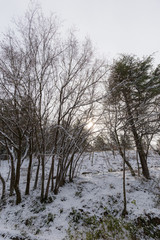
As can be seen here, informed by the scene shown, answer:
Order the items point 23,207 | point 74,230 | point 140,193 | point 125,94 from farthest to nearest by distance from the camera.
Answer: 1. point 125,94
2. point 140,193
3. point 23,207
4. point 74,230

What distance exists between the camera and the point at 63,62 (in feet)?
14.7

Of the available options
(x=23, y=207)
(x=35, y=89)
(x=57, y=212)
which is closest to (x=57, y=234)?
(x=57, y=212)

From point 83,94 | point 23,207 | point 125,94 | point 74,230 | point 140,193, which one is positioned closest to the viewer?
point 74,230

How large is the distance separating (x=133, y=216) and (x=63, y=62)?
20.5 ft

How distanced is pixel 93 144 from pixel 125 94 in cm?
353

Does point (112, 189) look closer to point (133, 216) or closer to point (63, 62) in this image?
point (133, 216)

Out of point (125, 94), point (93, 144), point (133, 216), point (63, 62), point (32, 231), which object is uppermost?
point (63, 62)

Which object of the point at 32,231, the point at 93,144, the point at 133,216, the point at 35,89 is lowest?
the point at 32,231

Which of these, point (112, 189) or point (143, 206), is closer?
point (143, 206)

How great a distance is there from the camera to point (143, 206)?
394 centimetres

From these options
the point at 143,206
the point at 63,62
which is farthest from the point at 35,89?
the point at 143,206

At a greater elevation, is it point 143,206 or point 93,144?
point 93,144

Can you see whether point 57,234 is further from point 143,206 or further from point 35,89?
point 35,89

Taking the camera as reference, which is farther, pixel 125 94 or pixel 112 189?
pixel 125 94
